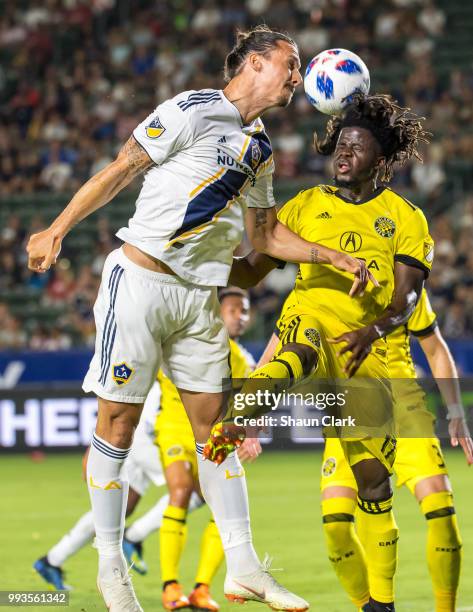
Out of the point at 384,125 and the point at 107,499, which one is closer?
the point at 107,499

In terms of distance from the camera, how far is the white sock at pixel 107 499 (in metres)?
5.20

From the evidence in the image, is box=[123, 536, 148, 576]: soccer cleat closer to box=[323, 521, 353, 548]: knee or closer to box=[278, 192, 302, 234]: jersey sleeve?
box=[323, 521, 353, 548]: knee

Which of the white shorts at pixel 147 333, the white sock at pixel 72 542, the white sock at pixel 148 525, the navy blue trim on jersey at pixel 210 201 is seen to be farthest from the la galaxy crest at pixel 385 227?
the white sock at pixel 72 542

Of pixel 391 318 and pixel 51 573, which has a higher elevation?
pixel 391 318

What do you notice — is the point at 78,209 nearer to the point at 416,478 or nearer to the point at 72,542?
the point at 416,478

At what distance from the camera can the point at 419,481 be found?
5.75m

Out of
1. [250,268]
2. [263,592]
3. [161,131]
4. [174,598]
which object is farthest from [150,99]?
[263,592]

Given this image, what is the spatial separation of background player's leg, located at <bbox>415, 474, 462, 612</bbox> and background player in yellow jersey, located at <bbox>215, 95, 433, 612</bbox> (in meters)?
0.22

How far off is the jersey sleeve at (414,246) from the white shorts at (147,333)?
92 cm

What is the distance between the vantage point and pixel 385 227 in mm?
5559

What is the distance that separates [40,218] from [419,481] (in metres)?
13.6

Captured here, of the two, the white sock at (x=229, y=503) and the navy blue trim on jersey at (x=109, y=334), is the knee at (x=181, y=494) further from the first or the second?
the navy blue trim on jersey at (x=109, y=334)

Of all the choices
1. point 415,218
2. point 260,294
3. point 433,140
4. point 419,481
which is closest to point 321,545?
point 419,481

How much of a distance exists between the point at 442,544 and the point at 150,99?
15.6m
